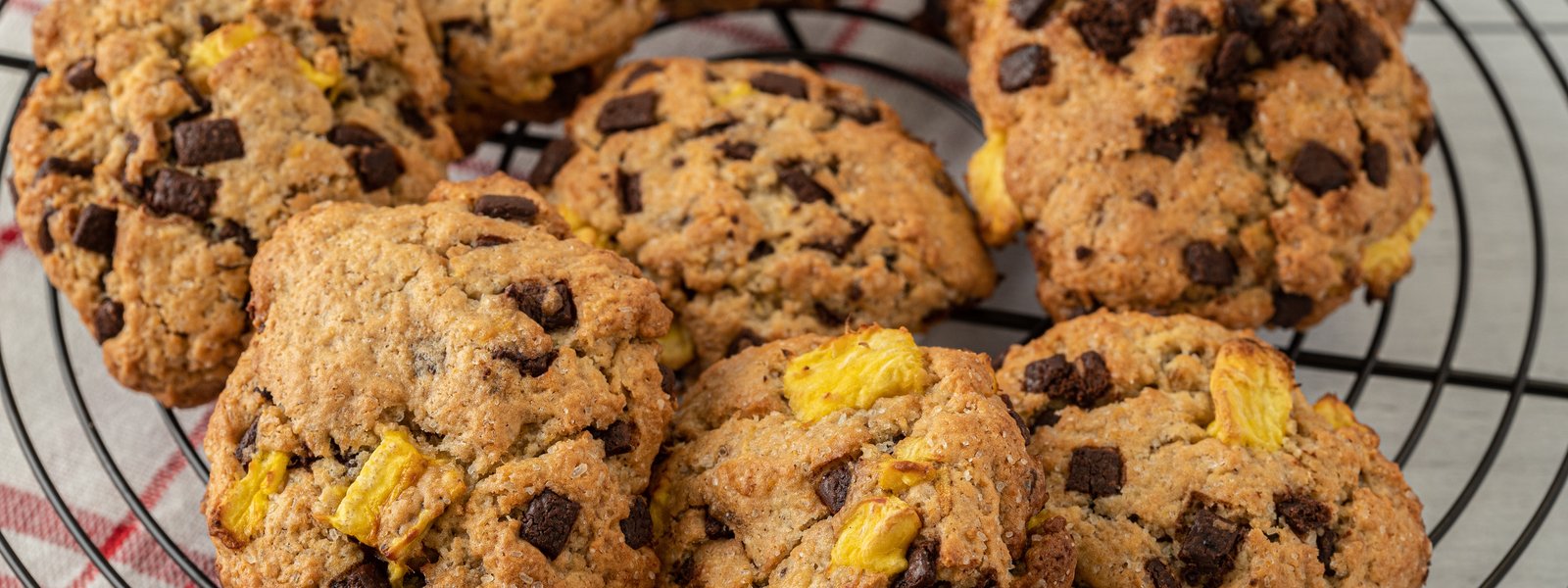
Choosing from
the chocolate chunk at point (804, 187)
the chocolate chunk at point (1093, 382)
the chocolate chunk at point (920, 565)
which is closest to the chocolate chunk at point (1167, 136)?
the chocolate chunk at point (1093, 382)

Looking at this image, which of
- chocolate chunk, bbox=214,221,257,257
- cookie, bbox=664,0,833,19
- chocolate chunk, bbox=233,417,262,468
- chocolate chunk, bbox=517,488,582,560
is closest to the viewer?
chocolate chunk, bbox=517,488,582,560

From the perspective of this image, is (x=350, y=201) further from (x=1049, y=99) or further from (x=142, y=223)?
(x=1049, y=99)

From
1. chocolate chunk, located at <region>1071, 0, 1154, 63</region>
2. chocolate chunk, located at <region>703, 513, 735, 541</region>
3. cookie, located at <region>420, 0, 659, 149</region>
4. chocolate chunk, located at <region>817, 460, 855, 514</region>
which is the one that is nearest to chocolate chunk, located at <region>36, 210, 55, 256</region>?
cookie, located at <region>420, 0, 659, 149</region>

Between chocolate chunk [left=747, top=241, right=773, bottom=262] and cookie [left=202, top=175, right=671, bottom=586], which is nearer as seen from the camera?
cookie [left=202, top=175, right=671, bottom=586]

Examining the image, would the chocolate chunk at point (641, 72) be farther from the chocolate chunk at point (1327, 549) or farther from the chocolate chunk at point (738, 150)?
the chocolate chunk at point (1327, 549)

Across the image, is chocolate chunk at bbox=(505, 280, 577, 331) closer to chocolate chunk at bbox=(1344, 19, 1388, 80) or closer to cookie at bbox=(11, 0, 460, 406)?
cookie at bbox=(11, 0, 460, 406)

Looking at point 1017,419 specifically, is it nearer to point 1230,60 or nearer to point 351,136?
point 1230,60

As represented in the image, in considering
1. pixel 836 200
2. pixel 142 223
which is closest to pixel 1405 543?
pixel 836 200
